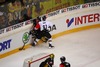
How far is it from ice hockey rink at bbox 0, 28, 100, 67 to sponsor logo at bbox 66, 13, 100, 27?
0.34 metres

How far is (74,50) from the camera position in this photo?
930 cm

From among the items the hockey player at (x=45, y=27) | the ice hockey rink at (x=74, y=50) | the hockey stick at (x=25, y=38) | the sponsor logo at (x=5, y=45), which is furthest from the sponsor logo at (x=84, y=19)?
the sponsor logo at (x=5, y=45)

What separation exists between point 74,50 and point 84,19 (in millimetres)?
1869

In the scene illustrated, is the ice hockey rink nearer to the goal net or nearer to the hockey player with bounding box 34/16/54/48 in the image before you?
the hockey player with bounding box 34/16/54/48

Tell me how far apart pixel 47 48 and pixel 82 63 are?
1.46 m

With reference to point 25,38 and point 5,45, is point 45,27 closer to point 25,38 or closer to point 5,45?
point 25,38

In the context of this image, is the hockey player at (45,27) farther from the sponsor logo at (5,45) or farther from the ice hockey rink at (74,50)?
the sponsor logo at (5,45)

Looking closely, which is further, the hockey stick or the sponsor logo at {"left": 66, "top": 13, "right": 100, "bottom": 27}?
the sponsor logo at {"left": 66, "top": 13, "right": 100, "bottom": 27}

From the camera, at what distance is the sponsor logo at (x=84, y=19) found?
1051 centimetres

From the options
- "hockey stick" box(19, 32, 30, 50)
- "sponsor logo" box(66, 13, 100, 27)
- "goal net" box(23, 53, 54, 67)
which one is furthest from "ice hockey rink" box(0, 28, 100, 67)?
"goal net" box(23, 53, 54, 67)

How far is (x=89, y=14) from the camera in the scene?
10.8 metres

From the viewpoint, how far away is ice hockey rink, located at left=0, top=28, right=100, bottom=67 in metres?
8.48

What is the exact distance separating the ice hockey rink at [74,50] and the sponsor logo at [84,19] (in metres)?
0.34

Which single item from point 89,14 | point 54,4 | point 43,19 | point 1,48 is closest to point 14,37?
point 1,48
